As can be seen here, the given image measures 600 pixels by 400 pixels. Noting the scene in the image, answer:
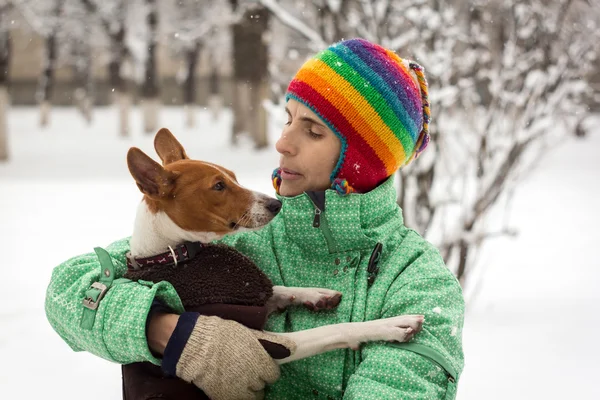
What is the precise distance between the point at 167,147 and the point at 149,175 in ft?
0.87

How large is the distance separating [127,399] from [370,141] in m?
1.02

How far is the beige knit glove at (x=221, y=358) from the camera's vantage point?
67.6 inches

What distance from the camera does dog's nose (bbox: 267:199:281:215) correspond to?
2105 millimetres

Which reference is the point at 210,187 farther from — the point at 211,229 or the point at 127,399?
the point at 127,399

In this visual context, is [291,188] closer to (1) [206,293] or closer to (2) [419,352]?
(1) [206,293]

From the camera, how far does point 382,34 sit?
545 cm

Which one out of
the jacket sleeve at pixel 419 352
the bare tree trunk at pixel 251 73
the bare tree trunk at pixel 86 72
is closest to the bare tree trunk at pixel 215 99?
the bare tree trunk at pixel 86 72

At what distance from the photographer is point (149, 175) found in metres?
1.97

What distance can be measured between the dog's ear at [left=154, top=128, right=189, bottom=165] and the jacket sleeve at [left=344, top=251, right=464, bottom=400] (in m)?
0.83

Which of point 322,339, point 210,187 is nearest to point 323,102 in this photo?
point 210,187

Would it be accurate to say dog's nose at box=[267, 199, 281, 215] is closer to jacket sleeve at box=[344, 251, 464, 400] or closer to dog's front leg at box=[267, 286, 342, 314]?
dog's front leg at box=[267, 286, 342, 314]

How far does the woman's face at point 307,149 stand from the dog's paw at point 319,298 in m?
0.33

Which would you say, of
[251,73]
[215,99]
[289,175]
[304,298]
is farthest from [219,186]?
[215,99]

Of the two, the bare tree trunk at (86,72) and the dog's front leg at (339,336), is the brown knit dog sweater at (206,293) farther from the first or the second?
the bare tree trunk at (86,72)
